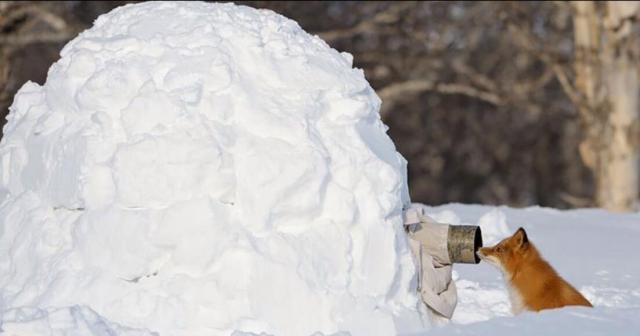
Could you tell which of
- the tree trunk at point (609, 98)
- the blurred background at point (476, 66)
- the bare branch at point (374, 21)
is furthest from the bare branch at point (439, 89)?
the tree trunk at point (609, 98)

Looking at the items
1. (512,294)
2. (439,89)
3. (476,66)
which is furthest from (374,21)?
(512,294)

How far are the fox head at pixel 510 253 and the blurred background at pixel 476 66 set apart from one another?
23.3ft

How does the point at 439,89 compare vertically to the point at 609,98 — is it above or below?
below

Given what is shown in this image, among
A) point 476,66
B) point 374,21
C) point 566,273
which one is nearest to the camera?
point 566,273

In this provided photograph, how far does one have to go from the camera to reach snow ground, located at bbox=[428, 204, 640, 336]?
654 cm

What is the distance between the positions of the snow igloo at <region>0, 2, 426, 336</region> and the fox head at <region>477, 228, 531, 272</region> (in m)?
1.55

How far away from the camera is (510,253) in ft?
28.6

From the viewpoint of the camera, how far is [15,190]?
7.50 meters

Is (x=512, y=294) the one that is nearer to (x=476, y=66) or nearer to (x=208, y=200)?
(x=208, y=200)

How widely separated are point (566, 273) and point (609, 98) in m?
6.79

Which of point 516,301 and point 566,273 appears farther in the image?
point 566,273

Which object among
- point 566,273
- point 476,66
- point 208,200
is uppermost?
point 208,200

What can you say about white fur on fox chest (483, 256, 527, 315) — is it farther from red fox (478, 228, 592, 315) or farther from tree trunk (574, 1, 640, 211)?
tree trunk (574, 1, 640, 211)

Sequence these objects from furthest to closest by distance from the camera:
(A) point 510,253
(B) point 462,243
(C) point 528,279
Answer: (A) point 510,253, (C) point 528,279, (B) point 462,243
